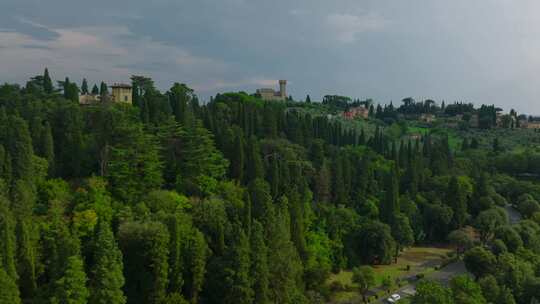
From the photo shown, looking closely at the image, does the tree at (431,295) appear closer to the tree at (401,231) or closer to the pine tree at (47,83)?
the tree at (401,231)

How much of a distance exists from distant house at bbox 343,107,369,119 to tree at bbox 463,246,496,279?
84.0 metres

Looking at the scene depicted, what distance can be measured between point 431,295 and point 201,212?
1586 centimetres

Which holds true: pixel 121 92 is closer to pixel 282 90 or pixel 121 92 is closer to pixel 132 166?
pixel 132 166

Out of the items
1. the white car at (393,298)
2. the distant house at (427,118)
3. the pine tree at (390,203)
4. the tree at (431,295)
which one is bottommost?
the white car at (393,298)

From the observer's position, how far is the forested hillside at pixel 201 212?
27917mm

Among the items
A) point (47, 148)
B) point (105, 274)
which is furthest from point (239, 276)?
point (47, 148)

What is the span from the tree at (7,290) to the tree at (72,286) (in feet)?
6.05

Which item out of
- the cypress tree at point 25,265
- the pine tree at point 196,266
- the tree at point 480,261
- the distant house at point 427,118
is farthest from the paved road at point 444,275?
the distant house at point 427,118

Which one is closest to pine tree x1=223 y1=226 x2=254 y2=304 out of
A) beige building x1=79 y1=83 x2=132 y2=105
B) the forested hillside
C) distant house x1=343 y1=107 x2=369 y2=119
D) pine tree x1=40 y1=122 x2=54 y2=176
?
the forested hillside

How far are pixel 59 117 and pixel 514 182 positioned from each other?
5983 centimetres

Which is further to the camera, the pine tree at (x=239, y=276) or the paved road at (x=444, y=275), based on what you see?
the paved road at (x=444, y=275)

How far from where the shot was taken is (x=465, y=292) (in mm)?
30422

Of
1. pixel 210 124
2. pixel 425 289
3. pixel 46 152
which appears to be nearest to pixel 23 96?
pixel 46 152

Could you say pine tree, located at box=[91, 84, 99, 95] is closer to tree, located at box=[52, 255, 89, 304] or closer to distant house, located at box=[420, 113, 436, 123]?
tree, located at box=[52, 255, 89, 304]
